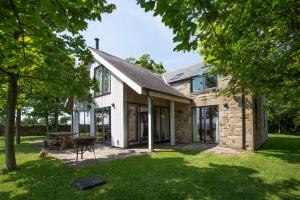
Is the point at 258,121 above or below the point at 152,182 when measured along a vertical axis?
above

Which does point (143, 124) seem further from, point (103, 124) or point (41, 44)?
point (41, 44)

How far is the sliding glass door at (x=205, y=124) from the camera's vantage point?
494 inches

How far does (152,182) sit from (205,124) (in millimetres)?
8227

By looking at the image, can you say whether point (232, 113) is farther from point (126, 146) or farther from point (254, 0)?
point (254, 0)

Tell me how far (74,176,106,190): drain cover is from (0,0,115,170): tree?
3.30m

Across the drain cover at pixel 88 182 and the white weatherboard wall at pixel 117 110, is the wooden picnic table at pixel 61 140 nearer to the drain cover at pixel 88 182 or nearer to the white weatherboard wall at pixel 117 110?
the white weatherboard wall at pixel 117 110

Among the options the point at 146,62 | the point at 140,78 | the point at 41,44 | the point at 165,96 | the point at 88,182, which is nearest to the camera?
the point at 41,44

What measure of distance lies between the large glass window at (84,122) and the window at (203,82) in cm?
797

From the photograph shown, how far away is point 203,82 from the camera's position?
13203 mm

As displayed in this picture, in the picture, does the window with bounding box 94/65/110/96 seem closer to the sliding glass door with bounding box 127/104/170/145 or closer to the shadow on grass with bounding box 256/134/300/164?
the sliding glass door with bounding box 127/104/170/145

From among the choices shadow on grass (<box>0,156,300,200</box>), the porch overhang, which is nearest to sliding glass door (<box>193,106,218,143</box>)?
the porch overhang

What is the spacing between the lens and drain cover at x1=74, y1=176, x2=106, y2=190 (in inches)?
215

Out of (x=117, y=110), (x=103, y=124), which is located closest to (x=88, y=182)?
(x=117, y=110)

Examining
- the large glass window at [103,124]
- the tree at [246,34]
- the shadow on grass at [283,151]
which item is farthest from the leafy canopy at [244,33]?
the large glass window at [103,124]
